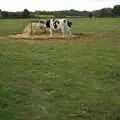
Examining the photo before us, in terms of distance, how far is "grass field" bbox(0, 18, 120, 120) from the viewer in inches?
301

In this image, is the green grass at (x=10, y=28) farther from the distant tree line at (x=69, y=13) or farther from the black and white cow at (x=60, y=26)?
the distant tree line at (x=69, y=13)

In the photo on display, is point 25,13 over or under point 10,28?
under

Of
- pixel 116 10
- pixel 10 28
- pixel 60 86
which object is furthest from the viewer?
pixel 116 10

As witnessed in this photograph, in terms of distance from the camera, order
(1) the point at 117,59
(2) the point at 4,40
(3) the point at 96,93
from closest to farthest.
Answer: (3) the point at 96,93
(1) the point at 117,59
(2) the point at 4,40

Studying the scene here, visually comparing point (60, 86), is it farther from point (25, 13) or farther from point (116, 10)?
point (116, 10)

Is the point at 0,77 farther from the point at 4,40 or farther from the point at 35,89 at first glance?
the point at 4,40

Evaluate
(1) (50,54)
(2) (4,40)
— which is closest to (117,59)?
(1) (50,54)

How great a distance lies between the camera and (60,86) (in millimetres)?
9922

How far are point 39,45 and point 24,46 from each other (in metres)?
0.86

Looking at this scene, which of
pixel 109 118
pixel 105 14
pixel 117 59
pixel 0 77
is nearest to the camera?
pixel 109 118

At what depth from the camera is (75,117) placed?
7.41 m

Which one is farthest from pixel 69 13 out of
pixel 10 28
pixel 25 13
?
pixel 10 28

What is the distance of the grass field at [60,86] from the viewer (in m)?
7.63

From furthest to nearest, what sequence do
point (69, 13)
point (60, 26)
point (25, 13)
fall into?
point (69, 13) < point (25, 13) < point (60, 26)
